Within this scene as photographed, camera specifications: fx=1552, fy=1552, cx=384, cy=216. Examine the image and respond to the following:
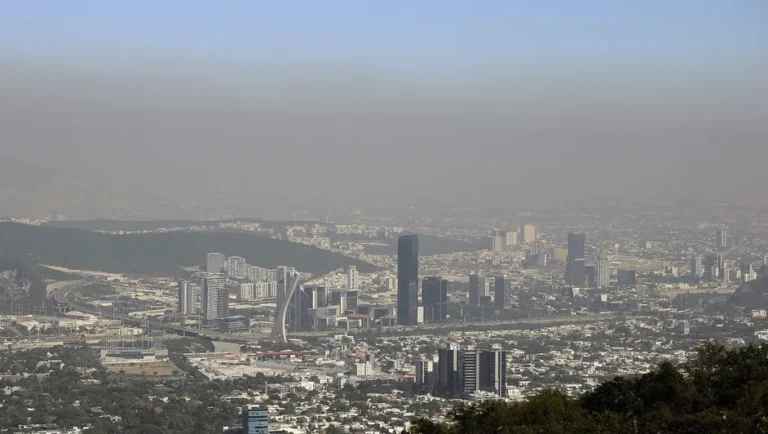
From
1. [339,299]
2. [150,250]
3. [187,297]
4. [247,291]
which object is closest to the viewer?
[187,297]

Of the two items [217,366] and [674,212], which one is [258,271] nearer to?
[674,212]

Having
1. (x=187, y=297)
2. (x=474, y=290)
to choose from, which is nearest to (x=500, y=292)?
(x=474, y=290)

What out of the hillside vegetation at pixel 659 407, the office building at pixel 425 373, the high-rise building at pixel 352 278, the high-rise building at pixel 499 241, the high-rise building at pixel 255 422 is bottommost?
the high-rise building at pixel 255 422

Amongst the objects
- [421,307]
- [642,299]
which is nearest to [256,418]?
[421,307]

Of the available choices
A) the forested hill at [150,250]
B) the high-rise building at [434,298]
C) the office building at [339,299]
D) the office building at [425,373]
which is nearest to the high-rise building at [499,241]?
the forested hill at [150,250]

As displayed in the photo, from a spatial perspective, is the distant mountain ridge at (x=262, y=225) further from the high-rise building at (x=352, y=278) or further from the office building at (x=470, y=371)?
the office building at (x=470, y=371)

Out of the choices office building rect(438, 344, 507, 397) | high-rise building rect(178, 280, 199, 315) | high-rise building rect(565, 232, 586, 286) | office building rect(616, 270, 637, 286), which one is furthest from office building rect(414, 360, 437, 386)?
high-rise building rect(565, 232, 586, 286)

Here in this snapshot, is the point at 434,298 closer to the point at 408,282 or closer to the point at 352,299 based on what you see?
the point at 408,282
